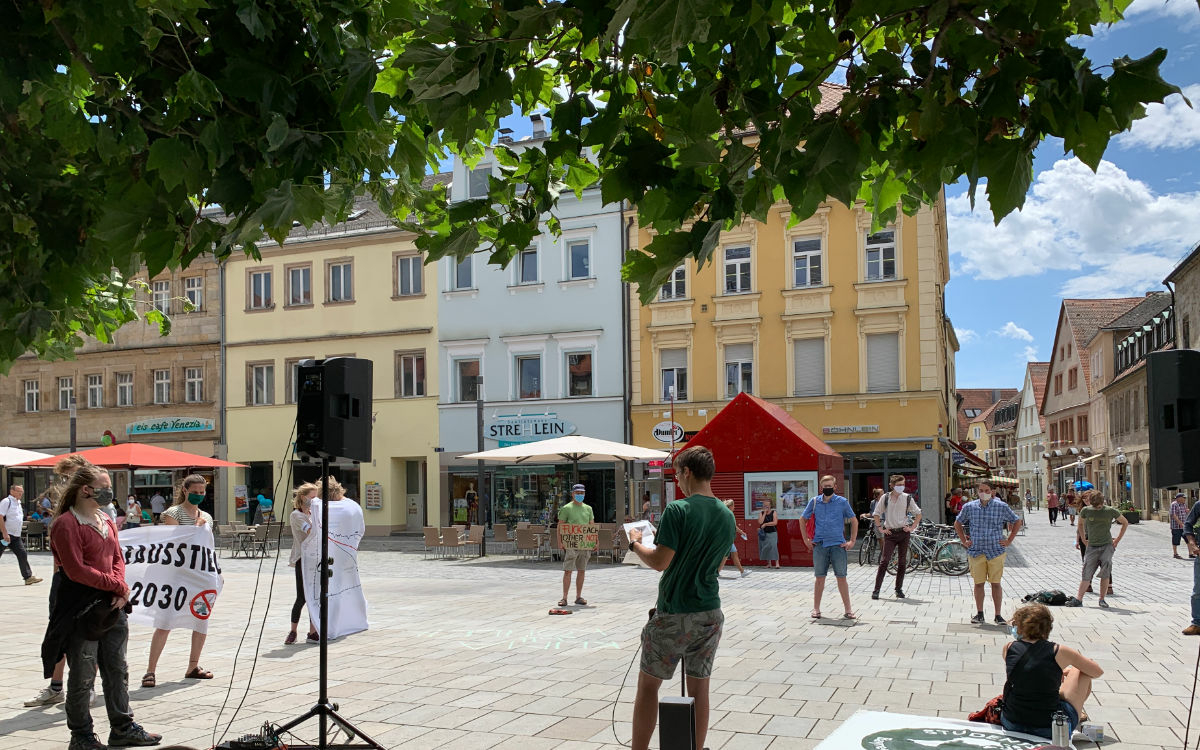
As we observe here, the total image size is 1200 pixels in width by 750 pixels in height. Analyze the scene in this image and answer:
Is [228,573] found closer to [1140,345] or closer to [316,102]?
[316,102]

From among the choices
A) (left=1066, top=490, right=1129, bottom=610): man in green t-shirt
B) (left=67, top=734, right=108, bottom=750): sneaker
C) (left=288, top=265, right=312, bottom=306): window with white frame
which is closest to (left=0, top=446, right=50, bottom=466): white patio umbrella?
(left=288, top=265, right=312, bottom=306): window with white frame

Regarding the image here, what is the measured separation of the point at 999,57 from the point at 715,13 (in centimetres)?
123

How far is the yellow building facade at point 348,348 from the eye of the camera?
33500 millimetres

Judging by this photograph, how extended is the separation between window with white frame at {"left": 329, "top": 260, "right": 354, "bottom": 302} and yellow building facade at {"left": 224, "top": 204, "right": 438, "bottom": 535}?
0.11 ft

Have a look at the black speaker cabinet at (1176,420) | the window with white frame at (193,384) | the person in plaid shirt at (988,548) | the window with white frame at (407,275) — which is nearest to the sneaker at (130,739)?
the black speaker cabinet at (1176,420)

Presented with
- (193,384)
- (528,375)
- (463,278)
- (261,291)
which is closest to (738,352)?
(528,375)

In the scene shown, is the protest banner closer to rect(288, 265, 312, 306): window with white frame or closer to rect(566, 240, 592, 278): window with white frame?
rect(566, 240, 592, 278): window with white frame

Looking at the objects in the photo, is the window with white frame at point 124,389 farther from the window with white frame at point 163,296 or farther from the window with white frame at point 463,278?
the window with white frame at point 463,278

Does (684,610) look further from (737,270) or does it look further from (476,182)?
(476,182)

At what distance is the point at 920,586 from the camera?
52.9ft

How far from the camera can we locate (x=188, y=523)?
9.08 m

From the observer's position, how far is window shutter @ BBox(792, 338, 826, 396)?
29.4m

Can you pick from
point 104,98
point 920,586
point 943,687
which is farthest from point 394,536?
point 104,98

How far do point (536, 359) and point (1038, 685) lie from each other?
2706 centimetres
